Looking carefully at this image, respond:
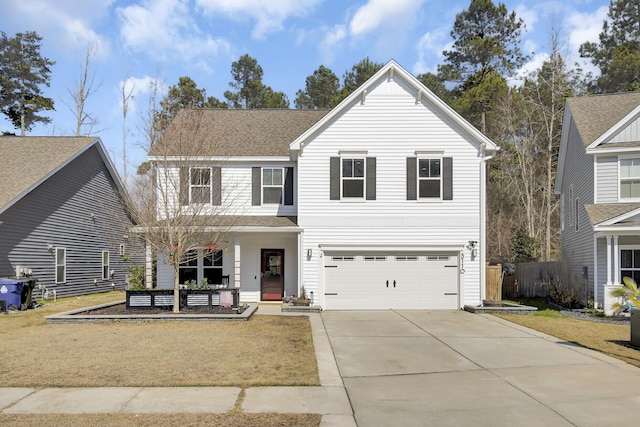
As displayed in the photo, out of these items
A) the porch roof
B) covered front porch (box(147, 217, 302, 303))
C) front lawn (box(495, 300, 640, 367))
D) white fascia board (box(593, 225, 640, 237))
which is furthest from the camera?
covered front porch (box(147, 217, 302, 303))

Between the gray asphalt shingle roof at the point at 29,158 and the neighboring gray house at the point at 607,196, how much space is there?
1988 cm

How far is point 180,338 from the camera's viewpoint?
469 inches

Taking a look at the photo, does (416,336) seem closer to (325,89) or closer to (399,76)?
(399,76)

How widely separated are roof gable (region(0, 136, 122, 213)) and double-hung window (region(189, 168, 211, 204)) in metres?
6.49

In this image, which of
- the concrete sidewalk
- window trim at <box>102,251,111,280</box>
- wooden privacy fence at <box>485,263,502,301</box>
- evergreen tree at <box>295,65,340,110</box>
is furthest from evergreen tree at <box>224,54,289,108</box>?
the concrete sidewalk

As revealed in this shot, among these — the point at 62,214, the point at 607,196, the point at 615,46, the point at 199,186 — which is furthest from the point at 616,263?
the point at 615,46

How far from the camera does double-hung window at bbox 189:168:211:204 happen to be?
16.8 metres

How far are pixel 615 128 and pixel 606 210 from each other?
2.90m

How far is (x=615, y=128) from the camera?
1880 cm

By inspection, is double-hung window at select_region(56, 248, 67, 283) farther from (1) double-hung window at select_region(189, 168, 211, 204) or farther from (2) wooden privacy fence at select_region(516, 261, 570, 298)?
(2) wooden privacy fence at select_region(516, 261, 570, 298)

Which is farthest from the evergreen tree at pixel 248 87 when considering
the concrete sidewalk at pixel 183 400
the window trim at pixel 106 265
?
the concrete sidewalk at pixel 183 400

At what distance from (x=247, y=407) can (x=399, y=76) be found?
47.6 ft

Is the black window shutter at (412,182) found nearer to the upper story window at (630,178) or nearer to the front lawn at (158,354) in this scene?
the front lawn at (158,354)

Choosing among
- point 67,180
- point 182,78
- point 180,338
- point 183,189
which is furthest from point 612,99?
point 182,78
